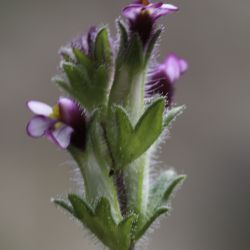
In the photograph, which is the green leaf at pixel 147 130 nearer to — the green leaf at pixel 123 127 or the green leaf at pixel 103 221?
the green leaf at pixel 123 127

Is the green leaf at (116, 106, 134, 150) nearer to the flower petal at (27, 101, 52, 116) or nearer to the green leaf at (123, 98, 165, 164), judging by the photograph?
the green leaf at (123, 98, 165, 164)

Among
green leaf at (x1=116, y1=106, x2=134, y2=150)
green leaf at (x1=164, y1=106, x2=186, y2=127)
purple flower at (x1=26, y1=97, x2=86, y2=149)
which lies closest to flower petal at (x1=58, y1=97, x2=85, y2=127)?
purple flower at (x1=26, y1=97, x2=86, y2=149)

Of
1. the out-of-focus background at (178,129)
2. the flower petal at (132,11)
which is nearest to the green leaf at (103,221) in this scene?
the flower petal at (132,11)

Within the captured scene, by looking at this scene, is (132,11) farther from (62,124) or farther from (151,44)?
(62,124)

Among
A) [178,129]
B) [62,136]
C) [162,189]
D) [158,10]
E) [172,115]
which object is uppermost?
[158,10]

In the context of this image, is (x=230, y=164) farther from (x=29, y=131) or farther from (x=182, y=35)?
(x=29, y=131)

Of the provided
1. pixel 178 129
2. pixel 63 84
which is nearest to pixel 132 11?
pixel 63 84

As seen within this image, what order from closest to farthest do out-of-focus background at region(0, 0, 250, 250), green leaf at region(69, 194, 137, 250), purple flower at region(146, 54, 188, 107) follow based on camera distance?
green leaf at region(69, 194, 137, 250) < purple flower at region(146, 54, 188, 107) < out-of-focus background at region(0, 0, 250, 250)

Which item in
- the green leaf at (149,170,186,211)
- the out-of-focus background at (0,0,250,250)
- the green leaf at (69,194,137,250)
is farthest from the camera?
the out-of-focus background at (0,0,250,250)
